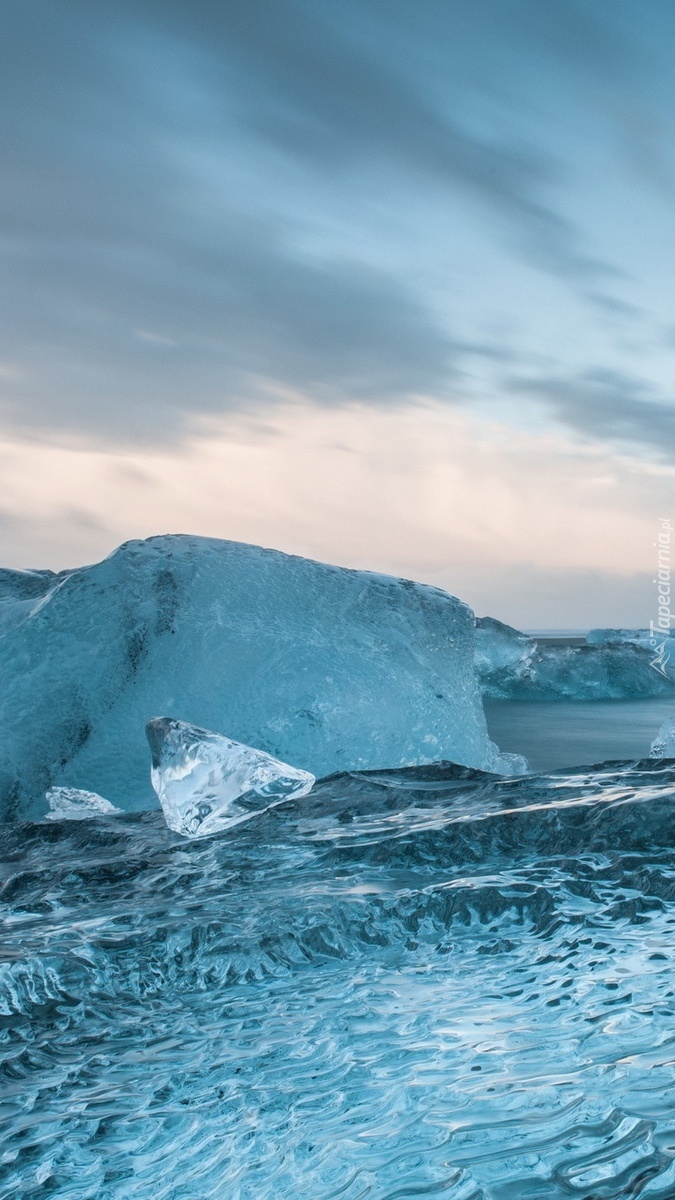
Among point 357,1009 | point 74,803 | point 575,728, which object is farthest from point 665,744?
point 357,1009

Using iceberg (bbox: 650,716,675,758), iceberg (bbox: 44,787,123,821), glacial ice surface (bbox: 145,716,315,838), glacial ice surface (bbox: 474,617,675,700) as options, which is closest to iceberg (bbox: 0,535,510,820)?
iceberg (bbox: 44,787,123,821)

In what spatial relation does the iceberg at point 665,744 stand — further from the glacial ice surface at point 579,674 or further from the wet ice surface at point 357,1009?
the glacial ice surface at point 579,674

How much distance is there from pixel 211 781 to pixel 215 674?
1870mm

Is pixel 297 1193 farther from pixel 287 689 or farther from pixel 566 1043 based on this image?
pixel 287 689

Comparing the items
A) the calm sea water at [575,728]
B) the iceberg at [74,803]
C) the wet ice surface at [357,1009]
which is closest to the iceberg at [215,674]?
the iceberg at [74,803]

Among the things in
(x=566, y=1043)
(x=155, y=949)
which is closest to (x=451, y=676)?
(x=155, y=949)

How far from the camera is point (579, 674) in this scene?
1501 cm

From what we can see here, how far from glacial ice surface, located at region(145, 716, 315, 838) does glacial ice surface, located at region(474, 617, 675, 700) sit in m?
11.3

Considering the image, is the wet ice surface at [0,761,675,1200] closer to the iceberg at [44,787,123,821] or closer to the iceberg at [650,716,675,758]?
the iceberg at [44,787,123,821]

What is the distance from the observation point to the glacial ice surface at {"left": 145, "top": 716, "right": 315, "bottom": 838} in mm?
3047

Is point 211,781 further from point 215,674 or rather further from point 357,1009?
point 215,674

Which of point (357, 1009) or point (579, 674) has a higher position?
point (579, 674)

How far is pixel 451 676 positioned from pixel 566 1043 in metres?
4.12

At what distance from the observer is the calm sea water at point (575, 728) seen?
817 centimetres
